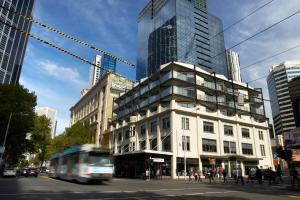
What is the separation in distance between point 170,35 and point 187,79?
153 feet

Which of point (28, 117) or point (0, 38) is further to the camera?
point (0, 38)

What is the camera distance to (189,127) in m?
44.1

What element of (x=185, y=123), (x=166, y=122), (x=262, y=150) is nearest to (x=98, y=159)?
(x=166, y=122)

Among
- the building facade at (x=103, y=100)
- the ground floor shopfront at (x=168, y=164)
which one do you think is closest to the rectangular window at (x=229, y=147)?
the ground floor shopfront at (x=168, y=164)

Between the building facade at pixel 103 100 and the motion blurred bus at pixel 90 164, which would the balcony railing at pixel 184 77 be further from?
the motion blurred bus at pixel 90 164

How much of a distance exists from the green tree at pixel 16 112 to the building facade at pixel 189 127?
1684 cm

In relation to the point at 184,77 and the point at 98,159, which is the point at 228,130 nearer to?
the point at 184,77

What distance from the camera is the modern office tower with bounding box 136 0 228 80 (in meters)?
89.8

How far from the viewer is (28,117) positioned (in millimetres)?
39875

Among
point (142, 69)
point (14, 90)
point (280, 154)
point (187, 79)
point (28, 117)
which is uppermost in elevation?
point (142, 69)

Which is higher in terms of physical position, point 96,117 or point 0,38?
point 0,38

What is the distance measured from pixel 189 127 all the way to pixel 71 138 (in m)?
29.7

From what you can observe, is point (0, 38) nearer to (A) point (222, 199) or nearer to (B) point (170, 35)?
→ (B) point (170, 35)

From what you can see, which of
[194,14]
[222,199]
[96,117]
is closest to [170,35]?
[194,14]
